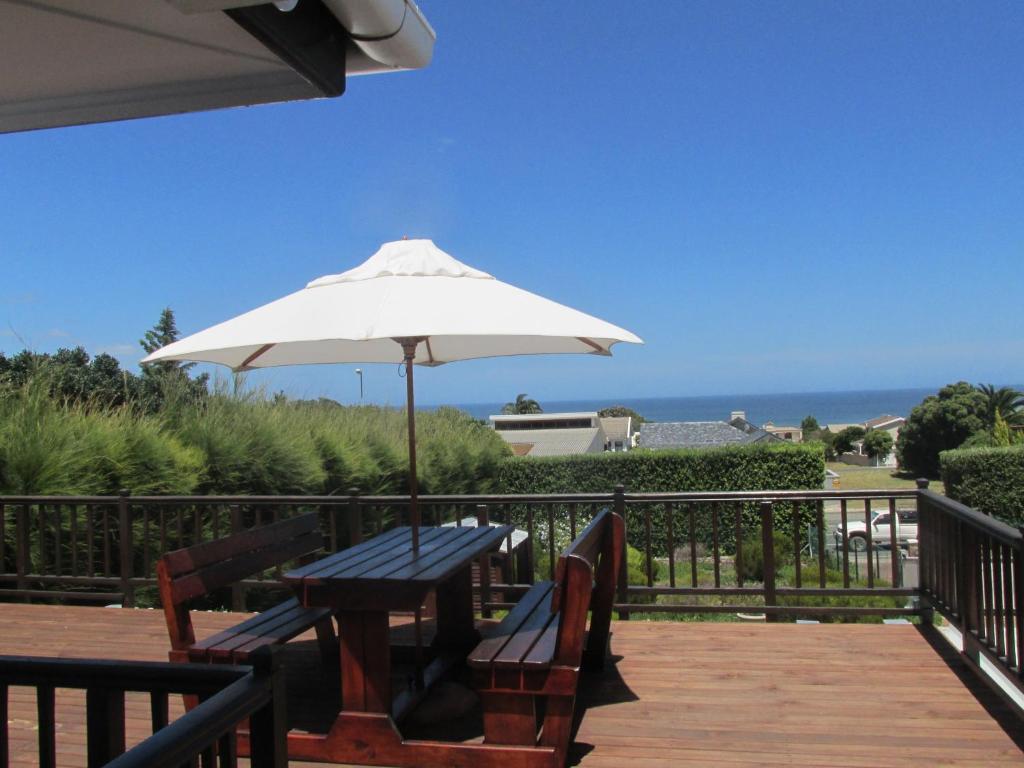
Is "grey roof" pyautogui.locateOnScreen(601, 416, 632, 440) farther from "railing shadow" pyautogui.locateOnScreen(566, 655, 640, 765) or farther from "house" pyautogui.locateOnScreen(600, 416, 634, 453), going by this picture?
"railing shadow" pyautogui.locateOnScreen(566, 655, 640, 765)

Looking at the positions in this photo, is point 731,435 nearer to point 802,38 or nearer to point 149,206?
point 802,38

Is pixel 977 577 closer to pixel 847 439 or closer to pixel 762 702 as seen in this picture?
pixel 762 702

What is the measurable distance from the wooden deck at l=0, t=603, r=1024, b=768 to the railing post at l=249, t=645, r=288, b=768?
1.87 m

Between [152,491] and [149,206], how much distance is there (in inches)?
772

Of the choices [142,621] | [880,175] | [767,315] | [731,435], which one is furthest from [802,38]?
[767,315]

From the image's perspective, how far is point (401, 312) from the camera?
314 centimetres

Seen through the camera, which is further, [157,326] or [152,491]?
[157,326]

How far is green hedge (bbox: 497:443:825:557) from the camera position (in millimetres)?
20266

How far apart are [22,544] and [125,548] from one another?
0.86 m

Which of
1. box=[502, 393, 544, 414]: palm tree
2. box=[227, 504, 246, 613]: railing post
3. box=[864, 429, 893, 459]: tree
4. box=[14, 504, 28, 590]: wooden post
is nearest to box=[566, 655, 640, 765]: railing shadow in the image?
box=[227, 504, 246, 613]: railing post

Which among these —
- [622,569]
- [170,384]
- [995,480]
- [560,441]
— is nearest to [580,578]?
[622,569]

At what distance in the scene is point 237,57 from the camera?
180 centimetres

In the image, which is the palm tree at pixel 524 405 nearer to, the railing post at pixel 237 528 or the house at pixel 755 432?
the house at pixel 755 432

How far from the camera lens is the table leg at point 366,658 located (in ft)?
10.0
